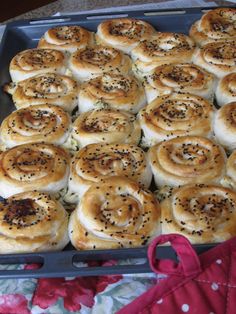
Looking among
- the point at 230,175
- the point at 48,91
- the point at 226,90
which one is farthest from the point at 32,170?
the point at 226,90

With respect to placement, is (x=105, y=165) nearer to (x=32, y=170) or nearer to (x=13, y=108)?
(x=32, y=170)

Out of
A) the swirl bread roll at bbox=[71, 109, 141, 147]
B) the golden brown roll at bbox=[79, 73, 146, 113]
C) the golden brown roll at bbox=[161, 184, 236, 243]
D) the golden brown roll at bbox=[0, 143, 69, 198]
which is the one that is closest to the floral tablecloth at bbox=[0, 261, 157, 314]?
the golden brown roll at bbox=[161, 184, 236, 243]

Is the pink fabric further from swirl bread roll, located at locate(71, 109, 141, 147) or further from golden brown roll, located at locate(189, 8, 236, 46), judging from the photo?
golden brown roll, located at locate(189, 8, 236, 46)

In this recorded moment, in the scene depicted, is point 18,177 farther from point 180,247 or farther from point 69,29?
point 69,29

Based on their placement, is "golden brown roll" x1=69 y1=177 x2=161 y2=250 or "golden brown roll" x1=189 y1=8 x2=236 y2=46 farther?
"golden brown roll" x1=189 y1=8 x2=236 y2=46

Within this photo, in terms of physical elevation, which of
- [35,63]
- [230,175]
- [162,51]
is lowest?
[230,175]

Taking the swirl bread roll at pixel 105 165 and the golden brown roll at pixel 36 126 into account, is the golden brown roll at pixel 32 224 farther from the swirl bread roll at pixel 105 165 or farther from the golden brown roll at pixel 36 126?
the golden brown roll at pixel 36 126
